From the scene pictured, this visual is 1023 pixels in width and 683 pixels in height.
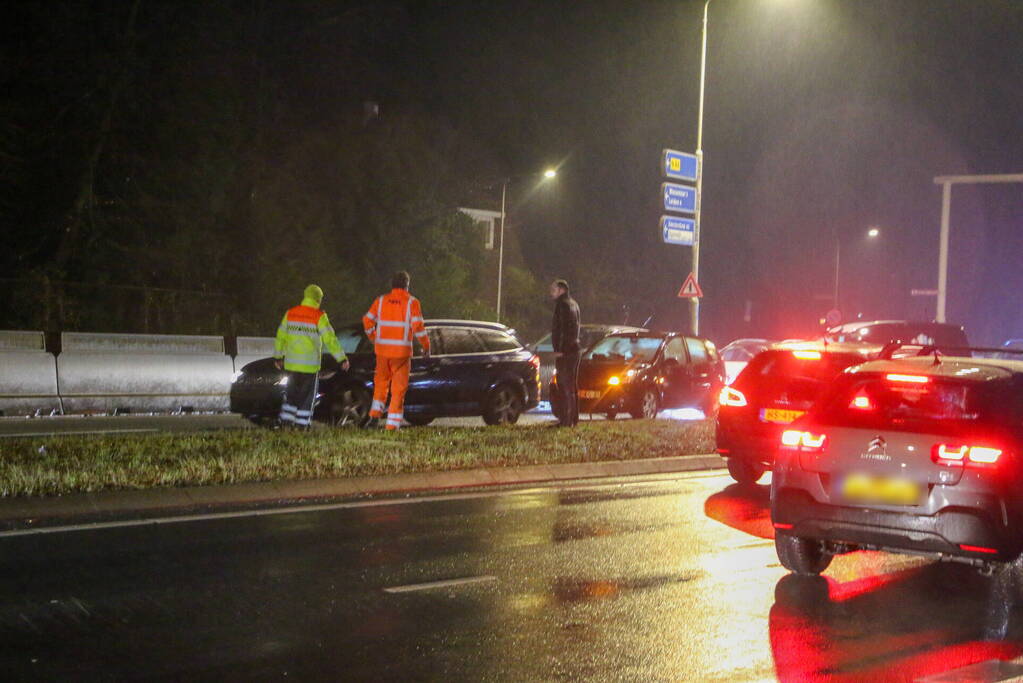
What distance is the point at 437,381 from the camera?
16688mm

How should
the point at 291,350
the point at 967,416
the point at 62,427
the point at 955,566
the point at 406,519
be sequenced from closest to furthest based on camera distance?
1. the point at 967,416
2. the point at 955,566
3. the point at 406,519
4. the point at 291,350
5. the point at 62,427

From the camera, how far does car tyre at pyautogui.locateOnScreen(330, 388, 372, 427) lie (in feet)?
51.1

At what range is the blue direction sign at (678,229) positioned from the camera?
2689 cm

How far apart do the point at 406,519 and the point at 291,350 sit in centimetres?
446

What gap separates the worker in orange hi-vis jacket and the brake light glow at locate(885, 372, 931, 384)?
7.59 metres

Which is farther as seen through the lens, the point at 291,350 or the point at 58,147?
the point at 58,147

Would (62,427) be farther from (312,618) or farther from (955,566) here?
(955,566)

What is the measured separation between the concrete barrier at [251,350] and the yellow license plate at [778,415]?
1035 cm

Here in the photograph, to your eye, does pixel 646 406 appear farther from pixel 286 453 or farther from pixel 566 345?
pixel 286 453

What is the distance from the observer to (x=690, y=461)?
14500 millimetres

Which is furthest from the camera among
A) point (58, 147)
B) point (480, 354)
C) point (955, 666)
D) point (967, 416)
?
point (58, 147)

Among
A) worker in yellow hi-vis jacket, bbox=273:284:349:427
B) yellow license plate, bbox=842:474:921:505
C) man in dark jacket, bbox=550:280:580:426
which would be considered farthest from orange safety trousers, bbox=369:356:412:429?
yellow license plate, bbox=842:474:921:505

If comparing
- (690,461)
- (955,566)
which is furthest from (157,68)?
(955,566)

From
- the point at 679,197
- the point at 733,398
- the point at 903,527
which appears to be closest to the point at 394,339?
the point at 733,398
